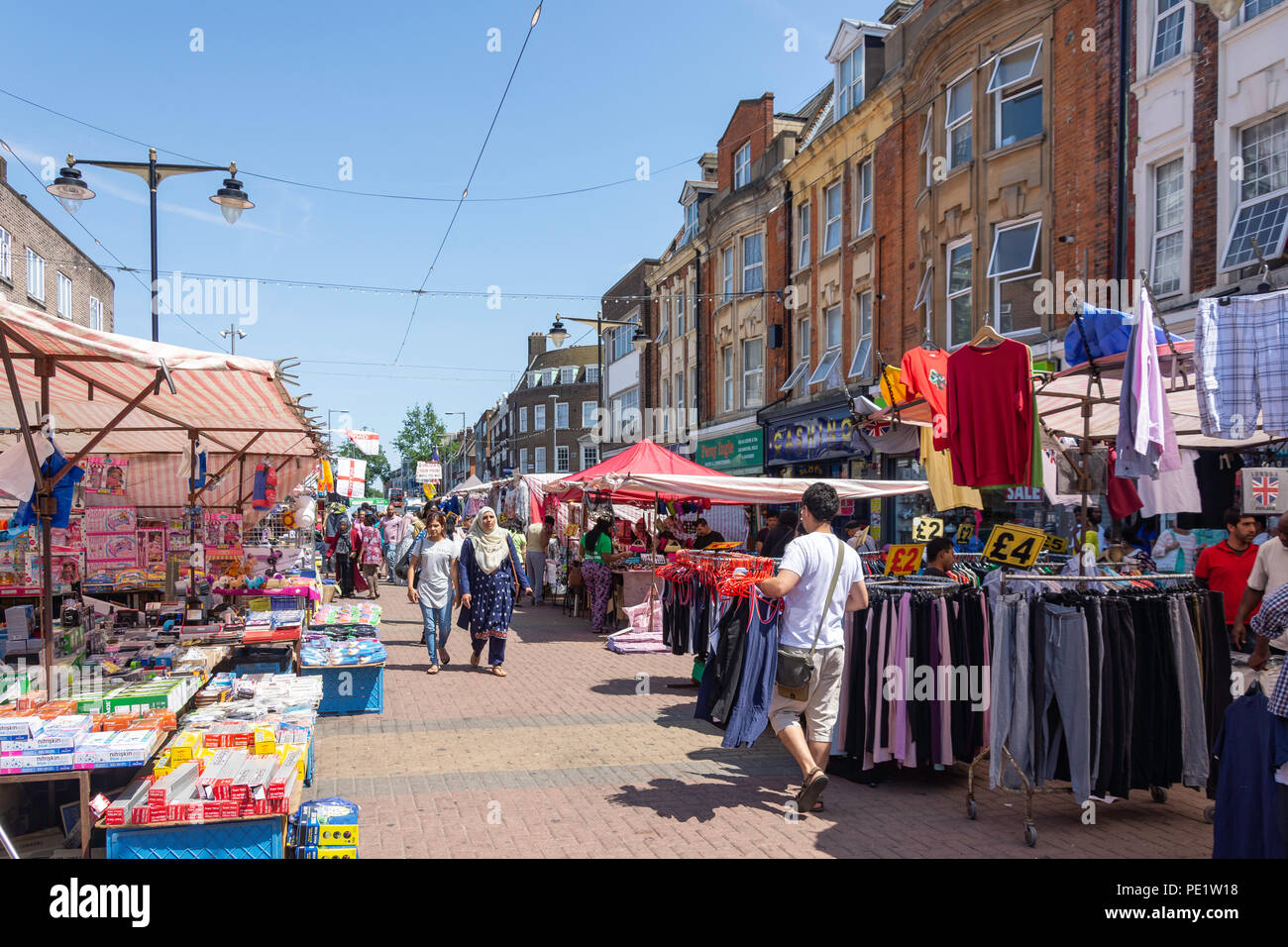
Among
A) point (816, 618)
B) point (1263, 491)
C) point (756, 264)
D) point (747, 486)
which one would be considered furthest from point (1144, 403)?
point (756, 264)

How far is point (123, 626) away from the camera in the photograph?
26.0 feet

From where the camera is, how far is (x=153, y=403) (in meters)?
7.43

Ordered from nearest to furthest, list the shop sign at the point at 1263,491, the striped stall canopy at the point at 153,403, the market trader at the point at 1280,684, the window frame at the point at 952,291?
the market trader at the point at 1280,684, the striped stall canopy at the point at 153,403, the shop sign at the point at 1263,491, the window frame at the point at 952,291

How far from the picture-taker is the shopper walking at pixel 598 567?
14844mm

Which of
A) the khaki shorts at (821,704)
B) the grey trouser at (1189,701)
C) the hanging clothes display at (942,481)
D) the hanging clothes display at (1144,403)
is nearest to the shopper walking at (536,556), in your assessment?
the hanging clothes display at (942,481)

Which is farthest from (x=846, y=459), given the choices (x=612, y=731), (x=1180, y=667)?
(x=1180, y=667)

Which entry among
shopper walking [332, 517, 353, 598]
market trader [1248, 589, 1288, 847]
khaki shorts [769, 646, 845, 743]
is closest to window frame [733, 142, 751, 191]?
shopper walking [332, 517, 353, 598]

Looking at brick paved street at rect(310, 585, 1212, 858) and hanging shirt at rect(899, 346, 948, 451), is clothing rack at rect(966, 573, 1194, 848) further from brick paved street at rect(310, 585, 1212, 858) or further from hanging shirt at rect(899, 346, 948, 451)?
hanging shirt at rect(899, 346, 948, 451)

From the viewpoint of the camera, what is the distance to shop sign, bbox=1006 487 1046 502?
14156mm

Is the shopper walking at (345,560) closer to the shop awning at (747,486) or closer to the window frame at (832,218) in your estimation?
the shop awning at (747,486)

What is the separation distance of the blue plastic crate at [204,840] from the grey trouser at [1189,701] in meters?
5.18

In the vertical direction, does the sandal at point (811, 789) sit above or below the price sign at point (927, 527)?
below

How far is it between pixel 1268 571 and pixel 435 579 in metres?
8.13

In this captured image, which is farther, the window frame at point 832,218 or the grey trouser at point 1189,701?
the window frame at point 832,218
